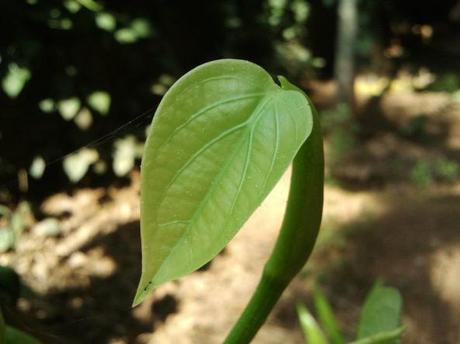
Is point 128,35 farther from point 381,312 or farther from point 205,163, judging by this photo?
point 205,163

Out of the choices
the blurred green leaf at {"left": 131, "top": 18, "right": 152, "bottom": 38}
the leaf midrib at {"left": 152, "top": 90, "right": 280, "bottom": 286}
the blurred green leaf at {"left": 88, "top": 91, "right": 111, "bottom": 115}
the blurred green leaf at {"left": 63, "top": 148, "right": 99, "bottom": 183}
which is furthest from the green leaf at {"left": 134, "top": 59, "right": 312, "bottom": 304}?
the blurred green leaf at {"left": 88, "top": 91, "right": 111, "bottom": 115}

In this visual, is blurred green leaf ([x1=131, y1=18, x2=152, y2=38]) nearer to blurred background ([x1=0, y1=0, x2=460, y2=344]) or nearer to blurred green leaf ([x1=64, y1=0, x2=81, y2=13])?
blurred background ([x1=0, y1=0, x2=460, y2=344])

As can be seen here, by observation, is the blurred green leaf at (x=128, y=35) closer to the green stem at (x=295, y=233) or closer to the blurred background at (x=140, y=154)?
the blurred background at (x=140, y=154)

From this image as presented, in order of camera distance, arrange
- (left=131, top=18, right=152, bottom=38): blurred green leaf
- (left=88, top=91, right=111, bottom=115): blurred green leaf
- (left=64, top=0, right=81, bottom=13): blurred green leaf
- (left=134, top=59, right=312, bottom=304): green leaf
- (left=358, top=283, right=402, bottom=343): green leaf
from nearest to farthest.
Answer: (left=134, top=59, right=312, bottom=304): green leaf, (left=358, top=283, right=402, bottom=343): green leaf, (left=64, top=0, right=81, bottom=13): blurred green leaf, (left=131, top=18, right=152, bottom=38): blurred green leaf, (left=88, top=91, right=111, bottom=115): blurred green leaf

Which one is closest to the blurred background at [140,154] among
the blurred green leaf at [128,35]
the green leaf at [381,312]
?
the blurred green leaf at [128,35]

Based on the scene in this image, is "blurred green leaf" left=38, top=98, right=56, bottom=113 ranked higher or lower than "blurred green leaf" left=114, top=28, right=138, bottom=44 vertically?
lower

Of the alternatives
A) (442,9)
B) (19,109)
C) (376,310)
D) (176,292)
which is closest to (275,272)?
(376,310)

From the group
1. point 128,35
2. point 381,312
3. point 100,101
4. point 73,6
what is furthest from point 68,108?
point 381,312
